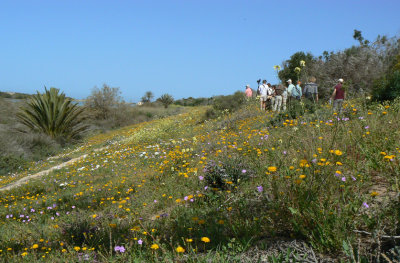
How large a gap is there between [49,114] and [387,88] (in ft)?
53.2

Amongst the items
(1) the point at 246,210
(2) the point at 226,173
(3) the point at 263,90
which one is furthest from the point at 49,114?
(1) the point at 246,210

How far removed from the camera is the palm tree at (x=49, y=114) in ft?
53.4

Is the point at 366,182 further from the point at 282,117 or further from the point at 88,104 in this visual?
the point at 88,104

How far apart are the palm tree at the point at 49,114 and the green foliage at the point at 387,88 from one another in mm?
15220

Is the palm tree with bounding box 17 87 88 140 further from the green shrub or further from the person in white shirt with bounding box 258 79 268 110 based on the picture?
the person in white shirt with bounding box 258 79 268 110

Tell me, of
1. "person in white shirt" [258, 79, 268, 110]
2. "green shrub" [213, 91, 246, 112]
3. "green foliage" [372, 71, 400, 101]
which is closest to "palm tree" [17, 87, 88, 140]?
"green shrub" [213, 91, 246, 112]

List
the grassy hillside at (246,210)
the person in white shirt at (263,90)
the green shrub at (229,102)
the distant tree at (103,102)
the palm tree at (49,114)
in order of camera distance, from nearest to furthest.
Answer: the grassy hillside at (246,210)
the person in white shirt at (263,90)
the palm tree at (49,114)
the green shrub at (229,102)
the distant tree at (103,102)

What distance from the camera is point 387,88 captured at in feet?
27.8

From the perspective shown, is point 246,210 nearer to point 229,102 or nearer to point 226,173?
point 226,173

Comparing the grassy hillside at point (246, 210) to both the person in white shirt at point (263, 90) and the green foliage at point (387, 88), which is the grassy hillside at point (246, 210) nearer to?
the green foliage at point (387, 88)

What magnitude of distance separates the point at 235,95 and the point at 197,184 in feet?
54.5

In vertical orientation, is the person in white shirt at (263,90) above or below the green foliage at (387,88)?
above

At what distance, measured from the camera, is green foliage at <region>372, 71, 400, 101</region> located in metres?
8.21

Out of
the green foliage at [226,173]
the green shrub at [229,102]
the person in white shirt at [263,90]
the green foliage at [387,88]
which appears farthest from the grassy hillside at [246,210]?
the green shrub at [229,102]
